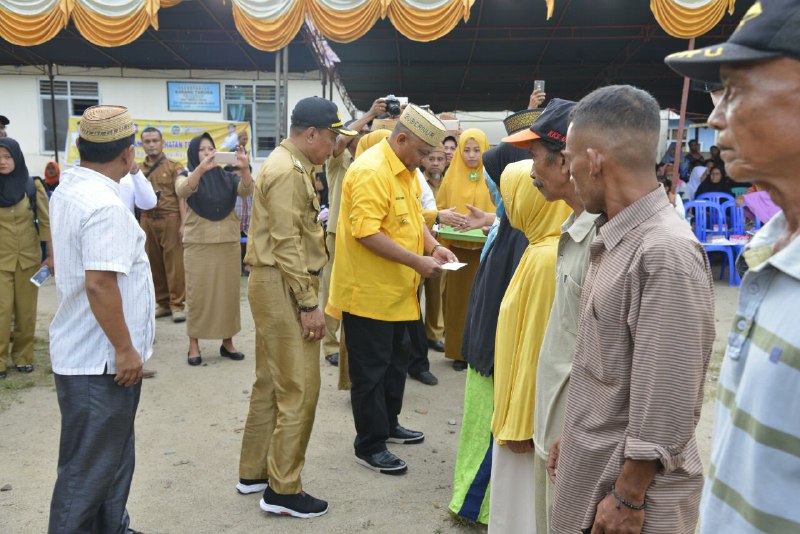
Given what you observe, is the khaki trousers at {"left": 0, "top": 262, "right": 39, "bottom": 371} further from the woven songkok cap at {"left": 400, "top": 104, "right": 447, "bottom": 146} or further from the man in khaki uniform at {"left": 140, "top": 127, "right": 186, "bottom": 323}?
the woven songkok cap at {"left": 400, "top": 104, "right": 447, "bottom": 146}

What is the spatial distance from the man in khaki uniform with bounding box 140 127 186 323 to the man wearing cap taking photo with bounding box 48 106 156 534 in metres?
4.38

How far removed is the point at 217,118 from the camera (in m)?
14.3

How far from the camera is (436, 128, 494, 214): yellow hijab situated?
5.78 metres

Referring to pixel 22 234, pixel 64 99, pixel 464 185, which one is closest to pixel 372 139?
pixel 464 185

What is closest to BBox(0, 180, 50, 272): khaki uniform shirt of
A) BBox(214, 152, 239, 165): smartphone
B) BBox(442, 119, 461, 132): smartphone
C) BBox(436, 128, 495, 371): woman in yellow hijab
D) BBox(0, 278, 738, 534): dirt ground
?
BBox(0, 278, 738, 534): dirt ground

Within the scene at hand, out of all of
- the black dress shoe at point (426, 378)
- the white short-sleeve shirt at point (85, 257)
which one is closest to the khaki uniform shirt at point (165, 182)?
the black dress shoe at point (426, 378)

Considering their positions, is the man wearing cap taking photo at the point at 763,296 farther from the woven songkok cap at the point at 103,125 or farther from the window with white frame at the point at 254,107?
the window with white frame at the point at 254,107

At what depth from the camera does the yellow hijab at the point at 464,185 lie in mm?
5777

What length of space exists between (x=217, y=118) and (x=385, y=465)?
1219cm

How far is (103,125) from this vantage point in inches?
96.7

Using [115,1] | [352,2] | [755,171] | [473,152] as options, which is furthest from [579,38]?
[755,171]

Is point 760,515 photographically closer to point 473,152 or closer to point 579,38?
point 473,152

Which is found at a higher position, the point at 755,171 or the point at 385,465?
the point at 755,171

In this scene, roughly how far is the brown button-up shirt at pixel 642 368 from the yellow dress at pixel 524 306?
0.60 metres
